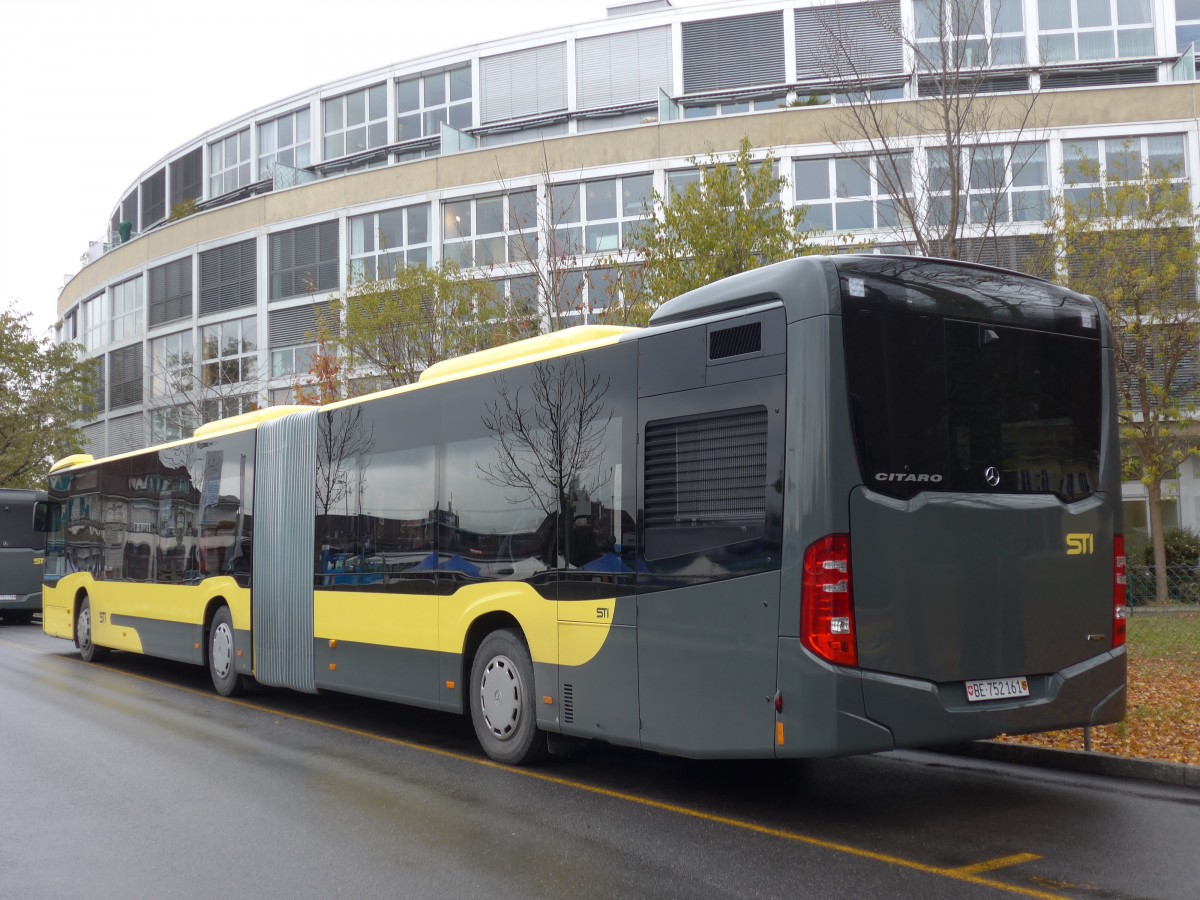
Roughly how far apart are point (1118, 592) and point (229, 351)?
125 feet

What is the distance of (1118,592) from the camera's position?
7586 mm

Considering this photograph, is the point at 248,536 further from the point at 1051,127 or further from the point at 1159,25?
the point at 1159,25

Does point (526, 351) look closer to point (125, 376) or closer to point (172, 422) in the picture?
point (172, 422)

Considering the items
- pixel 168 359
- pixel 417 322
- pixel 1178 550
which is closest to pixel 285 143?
pixel 168 359

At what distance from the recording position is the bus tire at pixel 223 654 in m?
13.6

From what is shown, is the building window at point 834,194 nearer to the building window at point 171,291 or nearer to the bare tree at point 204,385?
the bare tree at point 204,385

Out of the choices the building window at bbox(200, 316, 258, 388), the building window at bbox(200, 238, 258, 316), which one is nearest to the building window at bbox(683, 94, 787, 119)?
Answer: the building window at bbox(200, 238, 258, 316)

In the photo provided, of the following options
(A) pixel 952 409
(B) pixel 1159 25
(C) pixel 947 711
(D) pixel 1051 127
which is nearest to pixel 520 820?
(C) pixel 947 711

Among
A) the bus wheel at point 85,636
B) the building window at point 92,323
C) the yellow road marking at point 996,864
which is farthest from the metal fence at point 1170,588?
the building window at point 92,323

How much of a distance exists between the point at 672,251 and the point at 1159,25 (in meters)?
25.7

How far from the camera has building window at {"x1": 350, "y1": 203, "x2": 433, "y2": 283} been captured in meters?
36.7

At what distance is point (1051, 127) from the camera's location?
31.7 m

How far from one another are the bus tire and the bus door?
748 cm

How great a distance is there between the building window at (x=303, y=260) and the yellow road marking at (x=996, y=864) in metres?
34.2
